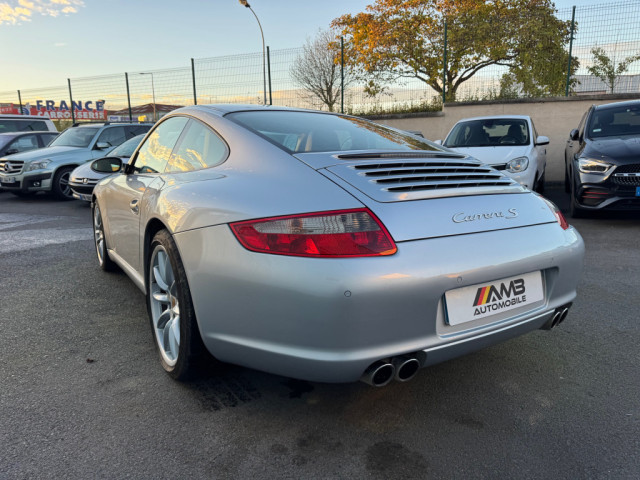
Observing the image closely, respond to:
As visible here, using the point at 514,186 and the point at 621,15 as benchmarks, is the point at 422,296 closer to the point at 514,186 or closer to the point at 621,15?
the point at 514,186

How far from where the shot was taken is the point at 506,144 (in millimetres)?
7578

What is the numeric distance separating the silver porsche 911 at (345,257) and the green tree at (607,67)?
436 inches

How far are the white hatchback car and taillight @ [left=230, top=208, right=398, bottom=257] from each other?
17.4 ft

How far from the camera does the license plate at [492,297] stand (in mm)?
1822

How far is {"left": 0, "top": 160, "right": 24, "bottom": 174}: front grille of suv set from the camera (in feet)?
32.6

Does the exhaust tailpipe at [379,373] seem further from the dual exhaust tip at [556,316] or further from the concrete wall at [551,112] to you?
the concrete wall at [551,112]

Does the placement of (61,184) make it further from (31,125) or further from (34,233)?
(31,125)

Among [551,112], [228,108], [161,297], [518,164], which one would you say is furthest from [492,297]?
[551,112]

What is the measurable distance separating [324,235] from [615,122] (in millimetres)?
6987

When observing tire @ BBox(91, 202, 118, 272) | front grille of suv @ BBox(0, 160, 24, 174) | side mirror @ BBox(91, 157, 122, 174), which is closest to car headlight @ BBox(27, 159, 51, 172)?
front grille of suv @ BBox(0, 160, 24, 174)

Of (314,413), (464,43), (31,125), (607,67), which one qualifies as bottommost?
(314,413)

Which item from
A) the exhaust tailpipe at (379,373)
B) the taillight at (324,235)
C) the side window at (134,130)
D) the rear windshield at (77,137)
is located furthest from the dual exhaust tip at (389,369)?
the side window at (134,130)

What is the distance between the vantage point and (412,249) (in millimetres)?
1732

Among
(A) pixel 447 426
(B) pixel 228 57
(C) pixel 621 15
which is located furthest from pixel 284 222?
(B) pixel 228 57
